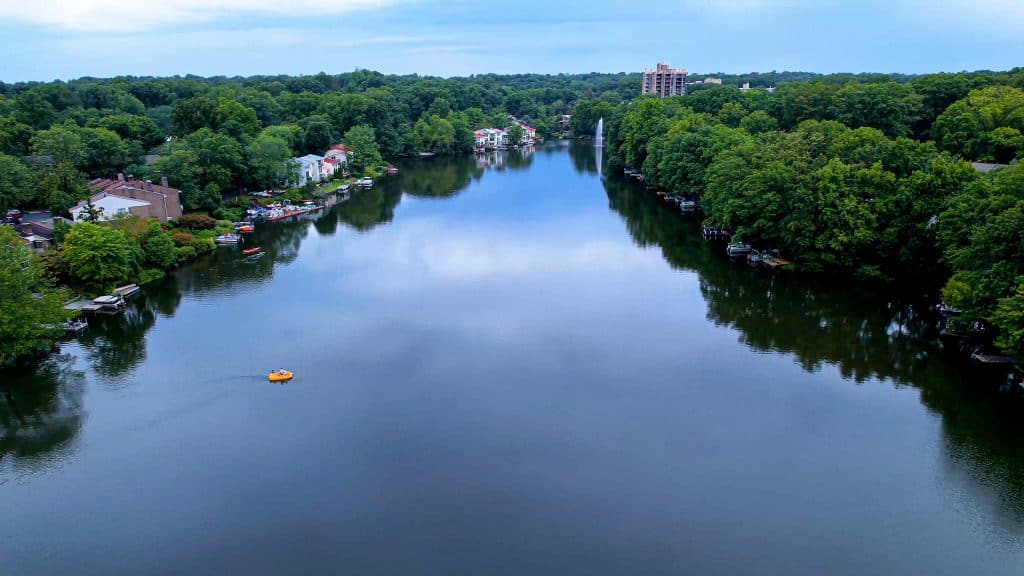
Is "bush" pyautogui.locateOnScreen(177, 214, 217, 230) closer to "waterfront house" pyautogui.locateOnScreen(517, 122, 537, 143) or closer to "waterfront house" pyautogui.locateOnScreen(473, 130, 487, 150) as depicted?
"waterfront house" pyautogui.locateOnScreen(473, 130, 487, 150)

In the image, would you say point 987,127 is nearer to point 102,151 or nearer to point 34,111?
point 102,151

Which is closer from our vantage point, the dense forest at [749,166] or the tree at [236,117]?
the dense forest at [749,166]

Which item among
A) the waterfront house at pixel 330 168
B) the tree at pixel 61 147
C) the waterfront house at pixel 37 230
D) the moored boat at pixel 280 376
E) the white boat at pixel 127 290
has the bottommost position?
the moored boat at pixel 280 376

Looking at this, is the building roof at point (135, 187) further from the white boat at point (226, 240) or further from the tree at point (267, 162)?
the tree at point (267, 162)

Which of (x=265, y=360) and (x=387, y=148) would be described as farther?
(x=387, y=148)

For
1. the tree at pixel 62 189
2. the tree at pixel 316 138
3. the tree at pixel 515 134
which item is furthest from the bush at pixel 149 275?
the tree at pixel 515 134

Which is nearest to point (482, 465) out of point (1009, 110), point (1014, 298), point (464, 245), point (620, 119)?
point (1014, 298)

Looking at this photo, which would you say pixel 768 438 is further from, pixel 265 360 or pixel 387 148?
pixel 387 148
